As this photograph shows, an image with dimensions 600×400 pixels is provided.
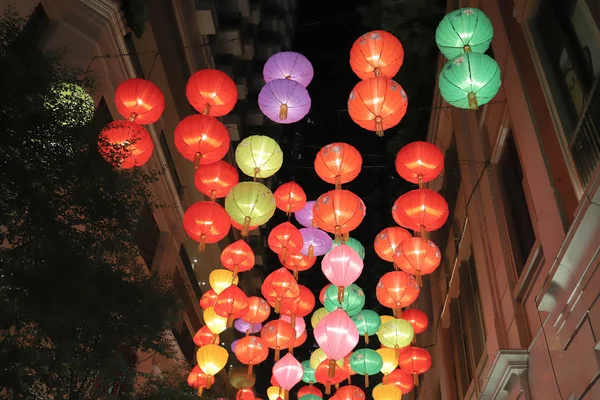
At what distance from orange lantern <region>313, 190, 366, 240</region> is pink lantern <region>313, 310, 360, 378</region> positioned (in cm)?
137

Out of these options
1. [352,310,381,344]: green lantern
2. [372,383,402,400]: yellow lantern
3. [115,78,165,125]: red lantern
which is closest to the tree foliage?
[115,78,165,125]: red lantern

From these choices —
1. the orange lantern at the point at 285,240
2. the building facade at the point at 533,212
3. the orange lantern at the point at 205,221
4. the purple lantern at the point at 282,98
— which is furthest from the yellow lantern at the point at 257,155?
the building facade at the point at 533,212

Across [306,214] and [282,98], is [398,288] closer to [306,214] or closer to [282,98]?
[306,214]

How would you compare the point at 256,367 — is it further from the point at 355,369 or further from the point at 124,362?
the point at 124,362

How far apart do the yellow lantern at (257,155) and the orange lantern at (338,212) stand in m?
1.10

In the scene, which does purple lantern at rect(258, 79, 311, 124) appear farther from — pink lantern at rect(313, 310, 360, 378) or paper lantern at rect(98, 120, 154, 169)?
pink lantern at rect(313, 310, 360, 378)

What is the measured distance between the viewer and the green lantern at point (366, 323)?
10.8m

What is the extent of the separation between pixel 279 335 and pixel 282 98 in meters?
4.47

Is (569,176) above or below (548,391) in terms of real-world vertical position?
above

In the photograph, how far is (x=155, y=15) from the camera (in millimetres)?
15172

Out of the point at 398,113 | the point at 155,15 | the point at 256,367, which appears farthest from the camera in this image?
the point at 256,367

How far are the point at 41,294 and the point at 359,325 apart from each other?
6477 mm

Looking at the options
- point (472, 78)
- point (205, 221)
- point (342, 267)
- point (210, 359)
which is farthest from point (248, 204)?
point (210, 359)

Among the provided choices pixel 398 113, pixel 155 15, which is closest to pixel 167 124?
pixel 155 15
